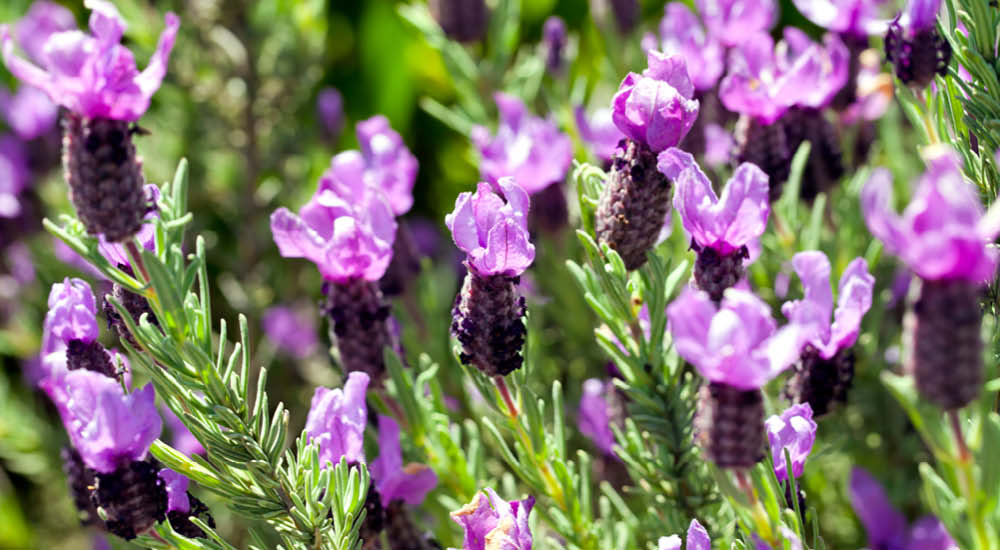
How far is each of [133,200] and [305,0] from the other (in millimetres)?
1106

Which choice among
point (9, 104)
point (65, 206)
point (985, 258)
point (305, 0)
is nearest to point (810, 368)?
point (985, 258)

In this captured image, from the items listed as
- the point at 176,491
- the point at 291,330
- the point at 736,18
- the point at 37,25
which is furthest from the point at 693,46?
the point at 37,25

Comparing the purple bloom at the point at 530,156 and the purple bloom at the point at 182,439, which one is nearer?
the purple bloom at the point at 530,156

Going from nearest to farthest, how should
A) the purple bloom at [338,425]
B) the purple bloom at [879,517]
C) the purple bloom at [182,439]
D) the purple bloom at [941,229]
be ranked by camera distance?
the purple bloom at [941,229] < the purple bloom at [338,425] < the purple bloom at [879,517] < the purple bloom at [182,439]

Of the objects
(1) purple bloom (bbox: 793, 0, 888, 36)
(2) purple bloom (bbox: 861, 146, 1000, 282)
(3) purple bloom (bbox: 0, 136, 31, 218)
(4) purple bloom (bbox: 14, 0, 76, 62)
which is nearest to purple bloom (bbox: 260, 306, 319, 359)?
(3) purple bloom (bbox: 0, 136, 31, 218)

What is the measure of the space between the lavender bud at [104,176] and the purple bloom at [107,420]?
0.11 metres

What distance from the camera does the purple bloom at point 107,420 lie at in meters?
0.70

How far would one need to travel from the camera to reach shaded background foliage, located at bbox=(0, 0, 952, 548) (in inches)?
48.5

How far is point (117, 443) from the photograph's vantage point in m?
0.71

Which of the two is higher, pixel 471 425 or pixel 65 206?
pixel 471 425

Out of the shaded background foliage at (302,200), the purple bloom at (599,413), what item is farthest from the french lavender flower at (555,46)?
the purple bloom at (599,413)

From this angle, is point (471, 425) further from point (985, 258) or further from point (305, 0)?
point (305, 0)

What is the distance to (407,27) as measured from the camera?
6.91ft

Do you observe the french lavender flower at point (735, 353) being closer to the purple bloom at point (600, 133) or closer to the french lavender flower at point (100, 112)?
the french lavender flower at point (100, 112)
